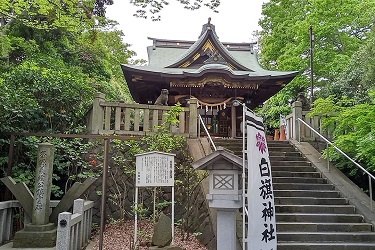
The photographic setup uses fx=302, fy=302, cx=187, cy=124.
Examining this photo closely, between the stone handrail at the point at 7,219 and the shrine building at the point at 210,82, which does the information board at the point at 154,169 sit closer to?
the stone handrail at the point at 7,219

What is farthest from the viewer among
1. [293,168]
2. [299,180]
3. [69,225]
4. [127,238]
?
[293,168]

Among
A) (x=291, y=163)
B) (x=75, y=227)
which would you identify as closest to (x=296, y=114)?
(x=291, y=163)

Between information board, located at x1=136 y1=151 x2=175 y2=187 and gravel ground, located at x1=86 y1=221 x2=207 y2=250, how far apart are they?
3.41ft

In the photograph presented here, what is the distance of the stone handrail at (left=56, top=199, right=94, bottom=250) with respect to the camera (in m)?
4.37

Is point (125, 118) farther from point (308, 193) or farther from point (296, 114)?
point (296, 114)

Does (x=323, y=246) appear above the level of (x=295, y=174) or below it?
below

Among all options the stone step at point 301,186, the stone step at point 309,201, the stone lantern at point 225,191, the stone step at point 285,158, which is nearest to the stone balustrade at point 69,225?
the stone lantern at point 225,191

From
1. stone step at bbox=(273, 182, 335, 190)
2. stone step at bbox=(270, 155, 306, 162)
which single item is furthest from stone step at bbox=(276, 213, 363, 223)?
stone step at bbox=(270, 155, 306, 162)

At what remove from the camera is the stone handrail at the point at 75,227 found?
14.3 feet

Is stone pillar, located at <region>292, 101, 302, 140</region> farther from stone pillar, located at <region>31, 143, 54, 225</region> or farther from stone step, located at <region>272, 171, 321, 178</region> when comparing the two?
stone pillar, located at <region>31, 143, 54, 225</region>

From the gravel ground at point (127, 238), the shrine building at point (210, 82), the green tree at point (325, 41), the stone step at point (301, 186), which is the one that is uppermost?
the green tree at point (325, 41)

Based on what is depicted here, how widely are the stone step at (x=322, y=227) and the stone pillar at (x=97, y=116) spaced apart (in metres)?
5.09

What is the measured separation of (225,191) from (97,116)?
5151 mm

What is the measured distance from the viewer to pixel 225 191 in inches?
158
